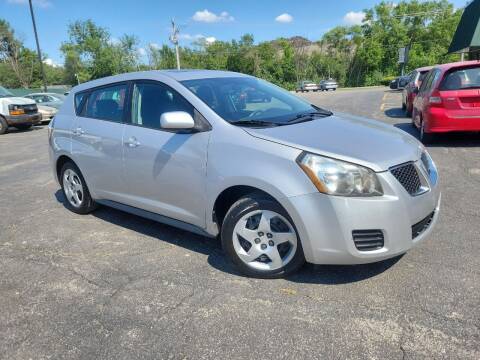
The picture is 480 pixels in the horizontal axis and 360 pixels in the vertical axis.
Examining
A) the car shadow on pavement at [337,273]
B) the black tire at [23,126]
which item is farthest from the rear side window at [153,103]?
the black tire at [23,126]

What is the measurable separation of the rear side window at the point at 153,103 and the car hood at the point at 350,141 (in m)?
0.83

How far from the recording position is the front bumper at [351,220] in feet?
9.20

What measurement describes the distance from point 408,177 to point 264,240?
3.87 feet

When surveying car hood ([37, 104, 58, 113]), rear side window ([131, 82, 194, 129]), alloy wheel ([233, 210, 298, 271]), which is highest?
rear side window ([131, 82, 194, 129])

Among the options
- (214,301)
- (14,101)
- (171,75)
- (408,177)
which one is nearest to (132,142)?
(171,75)

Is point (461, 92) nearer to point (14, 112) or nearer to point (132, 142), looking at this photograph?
point (132, 142)

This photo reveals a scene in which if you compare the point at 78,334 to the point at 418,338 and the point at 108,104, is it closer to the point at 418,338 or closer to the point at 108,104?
the point at 418,338

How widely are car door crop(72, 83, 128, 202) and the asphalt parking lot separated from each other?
1.79 feet

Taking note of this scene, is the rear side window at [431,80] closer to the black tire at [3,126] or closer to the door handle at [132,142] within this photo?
the door handle at [132,142]

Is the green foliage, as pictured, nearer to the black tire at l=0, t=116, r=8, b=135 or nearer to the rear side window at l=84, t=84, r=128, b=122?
the black tire at l=0, t=116, r=8, b=135

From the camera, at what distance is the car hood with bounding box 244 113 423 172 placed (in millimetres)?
2908

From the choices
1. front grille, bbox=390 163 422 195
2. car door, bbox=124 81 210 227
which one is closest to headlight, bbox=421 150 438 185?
front grille, bbox=390 163 422 195

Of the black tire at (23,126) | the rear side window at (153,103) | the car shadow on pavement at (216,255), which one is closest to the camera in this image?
the car shadow on pavement at (216,255)

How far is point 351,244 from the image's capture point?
2877 mm
